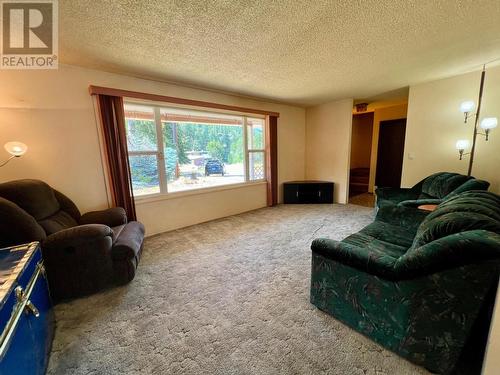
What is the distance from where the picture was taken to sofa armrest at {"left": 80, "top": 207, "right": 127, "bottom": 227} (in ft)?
7.84

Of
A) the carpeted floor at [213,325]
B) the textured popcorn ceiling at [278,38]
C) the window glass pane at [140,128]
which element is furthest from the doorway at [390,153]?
the window glass pane at [140,128]

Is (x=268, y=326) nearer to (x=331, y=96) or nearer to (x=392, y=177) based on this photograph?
(x=331, y=96)

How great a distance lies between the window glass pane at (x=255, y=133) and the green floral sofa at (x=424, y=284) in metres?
3.33

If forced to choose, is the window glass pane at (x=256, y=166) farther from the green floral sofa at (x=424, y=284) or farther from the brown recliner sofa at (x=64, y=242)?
the green floral sofa at (x=424, y=284)

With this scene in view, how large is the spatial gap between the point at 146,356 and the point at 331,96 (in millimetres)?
4896

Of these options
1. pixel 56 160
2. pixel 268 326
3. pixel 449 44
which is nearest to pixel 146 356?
pixel 268 326

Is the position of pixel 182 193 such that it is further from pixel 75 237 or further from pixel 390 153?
pixel 390 153

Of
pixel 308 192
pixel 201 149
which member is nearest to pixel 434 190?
pixel 308 192

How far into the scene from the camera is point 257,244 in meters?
2.84

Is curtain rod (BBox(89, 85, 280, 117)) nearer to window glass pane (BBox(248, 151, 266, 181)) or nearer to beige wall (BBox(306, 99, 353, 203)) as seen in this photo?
window glass pane (BBox(248, 151, 266, 181))

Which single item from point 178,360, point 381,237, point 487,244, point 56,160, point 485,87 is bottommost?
point 178,360

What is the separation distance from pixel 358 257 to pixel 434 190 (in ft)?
8.44

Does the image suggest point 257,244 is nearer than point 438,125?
Yes

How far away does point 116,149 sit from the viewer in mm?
2729
